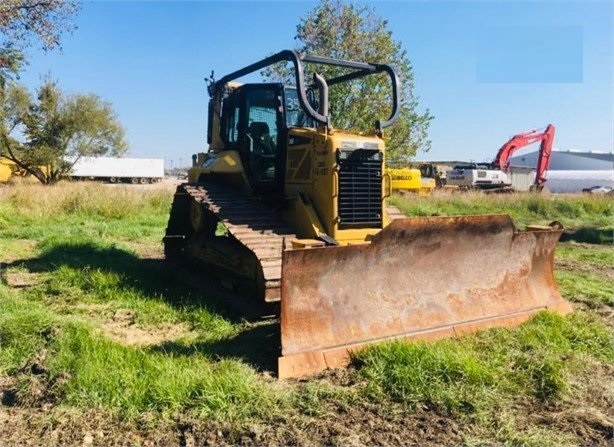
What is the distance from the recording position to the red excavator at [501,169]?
29359 mm

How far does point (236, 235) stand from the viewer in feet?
17.9

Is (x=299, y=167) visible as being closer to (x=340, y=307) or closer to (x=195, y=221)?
(x=195, y=221)

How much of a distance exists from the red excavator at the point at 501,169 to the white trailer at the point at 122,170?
3325cm

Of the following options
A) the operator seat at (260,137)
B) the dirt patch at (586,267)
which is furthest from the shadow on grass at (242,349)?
the dirt patch at (586,267)

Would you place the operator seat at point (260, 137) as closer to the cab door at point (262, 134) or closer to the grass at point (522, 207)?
the cab door at point (262, 134)

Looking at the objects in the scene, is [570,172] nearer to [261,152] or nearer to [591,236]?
[591,236]

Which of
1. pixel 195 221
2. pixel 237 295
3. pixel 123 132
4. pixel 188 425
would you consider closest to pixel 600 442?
pixel 188 425

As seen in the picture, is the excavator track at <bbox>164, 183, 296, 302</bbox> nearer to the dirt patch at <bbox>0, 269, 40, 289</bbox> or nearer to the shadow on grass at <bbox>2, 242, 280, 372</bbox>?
the shadow on grass at <bbox>2, 242, 280, 372</bbox>

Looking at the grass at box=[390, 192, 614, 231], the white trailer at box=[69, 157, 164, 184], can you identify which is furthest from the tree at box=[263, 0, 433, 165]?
the white trailer at box=[69, 157, 164, 184]

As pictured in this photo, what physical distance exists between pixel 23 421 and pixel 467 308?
12.1 ft

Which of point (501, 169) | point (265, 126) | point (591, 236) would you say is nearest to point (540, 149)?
point (501, 169)

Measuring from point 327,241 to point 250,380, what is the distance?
1805 millimetres

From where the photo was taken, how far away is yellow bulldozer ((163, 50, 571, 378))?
14.4 ft

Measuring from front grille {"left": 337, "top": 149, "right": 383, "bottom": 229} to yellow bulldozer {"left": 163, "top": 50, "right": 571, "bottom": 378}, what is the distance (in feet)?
0.05
